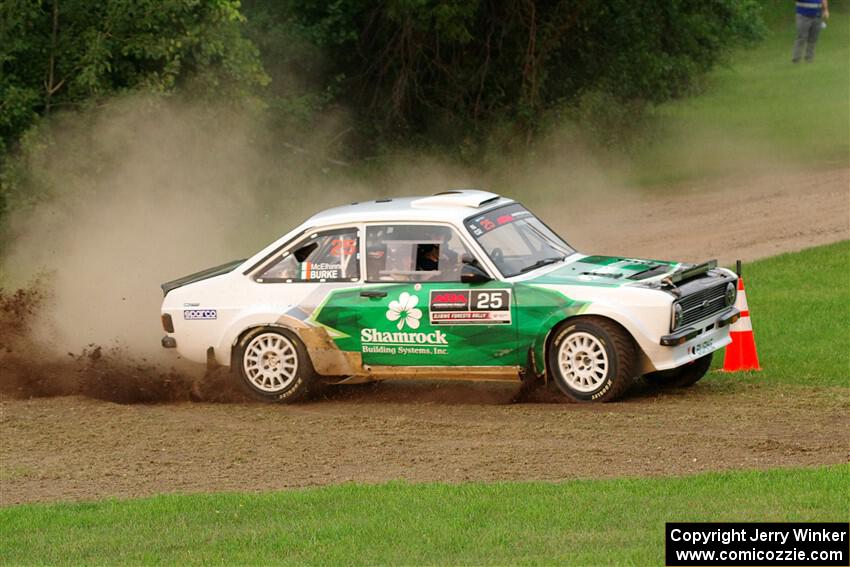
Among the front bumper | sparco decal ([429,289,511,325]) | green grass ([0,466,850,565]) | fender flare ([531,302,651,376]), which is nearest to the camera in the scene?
green grass ([0,466,850,565])

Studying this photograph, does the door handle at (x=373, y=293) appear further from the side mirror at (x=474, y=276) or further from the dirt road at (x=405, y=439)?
the dirt road at (x=405, y=439)

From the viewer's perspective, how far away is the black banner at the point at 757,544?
705cm

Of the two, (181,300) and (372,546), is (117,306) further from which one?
(372,546)

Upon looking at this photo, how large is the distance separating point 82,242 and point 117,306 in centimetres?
424

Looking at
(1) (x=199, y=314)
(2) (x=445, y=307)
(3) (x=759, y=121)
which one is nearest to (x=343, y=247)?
(2) (x=445, y=307)

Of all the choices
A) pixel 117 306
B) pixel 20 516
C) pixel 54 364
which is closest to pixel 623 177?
pixel 117 306

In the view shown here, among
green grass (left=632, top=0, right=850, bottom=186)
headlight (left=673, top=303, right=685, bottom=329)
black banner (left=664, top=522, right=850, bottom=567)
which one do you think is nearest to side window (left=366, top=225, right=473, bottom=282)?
headlight (left=673, top=303, right=685, bottom=329)

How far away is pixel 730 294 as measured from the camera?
490 inches

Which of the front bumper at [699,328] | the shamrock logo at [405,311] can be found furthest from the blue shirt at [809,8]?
the shamrock logo at [405,311]

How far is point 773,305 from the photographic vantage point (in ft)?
55.5

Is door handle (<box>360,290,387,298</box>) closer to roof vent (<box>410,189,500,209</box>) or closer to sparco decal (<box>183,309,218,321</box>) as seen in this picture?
Answer: roof vent (<box>410,189,500,209</box>)

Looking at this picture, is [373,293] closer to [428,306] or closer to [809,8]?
[428,306]

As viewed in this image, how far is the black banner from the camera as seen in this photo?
705 cm

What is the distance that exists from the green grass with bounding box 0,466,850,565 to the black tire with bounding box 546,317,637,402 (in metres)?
2.63
